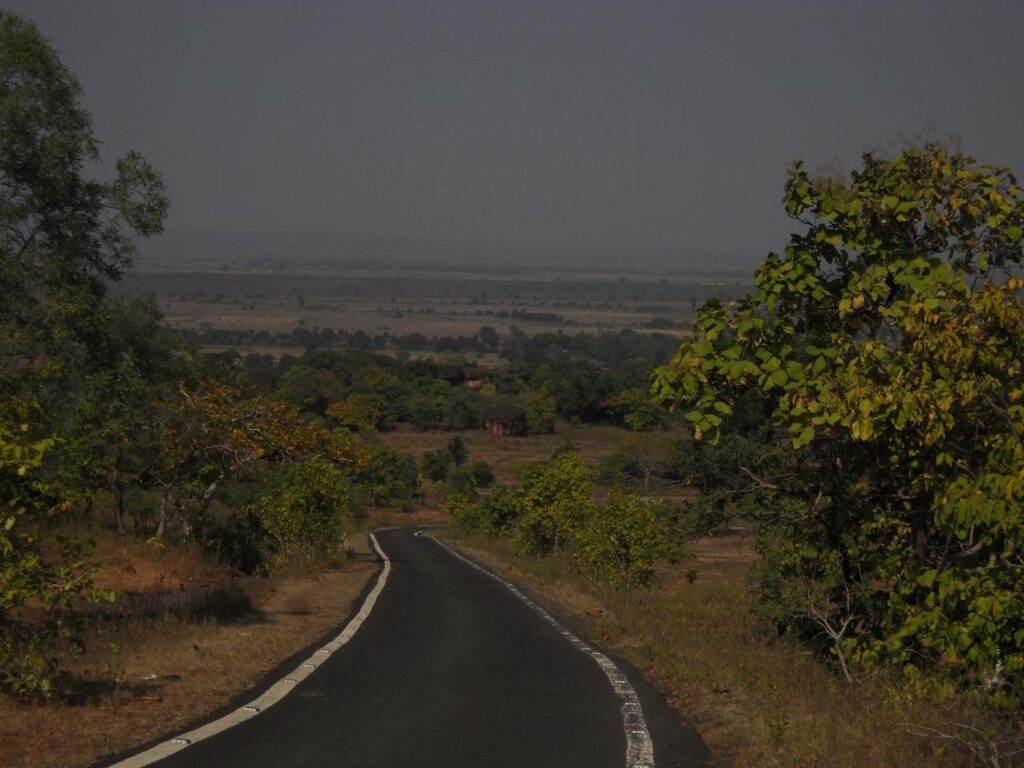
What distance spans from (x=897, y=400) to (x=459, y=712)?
3.93 m

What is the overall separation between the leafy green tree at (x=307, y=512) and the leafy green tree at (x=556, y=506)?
881cm

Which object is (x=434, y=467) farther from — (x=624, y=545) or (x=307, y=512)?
(x=624, y=545)

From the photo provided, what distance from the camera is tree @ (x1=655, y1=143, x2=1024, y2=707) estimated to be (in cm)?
734

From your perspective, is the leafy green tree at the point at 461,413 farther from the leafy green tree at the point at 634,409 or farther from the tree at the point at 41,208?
the tree at the point at 41,208

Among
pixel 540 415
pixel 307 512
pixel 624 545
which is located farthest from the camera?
pixel 540 415

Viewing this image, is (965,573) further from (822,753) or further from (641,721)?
(641,721)

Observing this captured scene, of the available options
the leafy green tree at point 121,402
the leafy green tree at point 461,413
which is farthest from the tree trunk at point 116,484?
the leafy green tree at point 461,413

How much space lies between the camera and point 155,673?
31.6 feet

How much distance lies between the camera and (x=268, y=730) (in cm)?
760

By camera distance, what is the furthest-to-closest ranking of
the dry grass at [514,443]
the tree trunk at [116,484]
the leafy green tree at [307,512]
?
the dry grass at [514,443] < the leafy green tree at [307,512] < the tree trunk at [116,484]

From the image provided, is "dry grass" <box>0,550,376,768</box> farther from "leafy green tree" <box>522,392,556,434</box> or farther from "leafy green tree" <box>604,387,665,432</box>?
"leafy green tree" <box>522,392,556,434</box>

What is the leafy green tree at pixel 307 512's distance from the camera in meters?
26.7

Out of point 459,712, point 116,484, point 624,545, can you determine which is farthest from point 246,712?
point 624,545

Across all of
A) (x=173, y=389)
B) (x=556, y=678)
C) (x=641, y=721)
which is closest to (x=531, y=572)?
(x=173, y=389)
